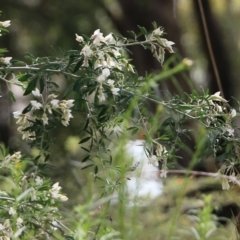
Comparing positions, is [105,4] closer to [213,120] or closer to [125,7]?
[125,7]

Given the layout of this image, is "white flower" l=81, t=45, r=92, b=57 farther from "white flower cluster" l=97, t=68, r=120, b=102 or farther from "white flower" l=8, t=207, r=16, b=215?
"white flower" l=8, t=207, r=16, b=215

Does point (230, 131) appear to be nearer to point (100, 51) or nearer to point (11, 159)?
point (100, 51)

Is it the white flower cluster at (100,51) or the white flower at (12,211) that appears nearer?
the white flower at (12,211)

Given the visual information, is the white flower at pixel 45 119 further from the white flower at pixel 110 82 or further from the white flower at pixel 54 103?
the white flower at pixel 110 82

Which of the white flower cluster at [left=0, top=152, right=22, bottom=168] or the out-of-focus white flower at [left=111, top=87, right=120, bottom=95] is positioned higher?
the out-of-focus white flower at [left=111, top=87, right=120, bottom=95]

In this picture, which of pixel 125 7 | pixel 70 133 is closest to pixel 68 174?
pixel 70 133

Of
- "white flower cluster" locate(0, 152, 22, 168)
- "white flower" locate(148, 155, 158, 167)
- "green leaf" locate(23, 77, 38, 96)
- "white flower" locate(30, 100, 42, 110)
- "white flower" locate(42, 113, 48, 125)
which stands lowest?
"white flower" locate(148, 155, 158, 167)

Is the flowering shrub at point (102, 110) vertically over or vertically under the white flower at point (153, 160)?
over

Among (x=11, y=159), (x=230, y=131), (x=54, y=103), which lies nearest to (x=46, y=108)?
(x=54, y=103)

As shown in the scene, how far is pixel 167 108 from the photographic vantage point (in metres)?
1.11

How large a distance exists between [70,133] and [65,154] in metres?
0.32

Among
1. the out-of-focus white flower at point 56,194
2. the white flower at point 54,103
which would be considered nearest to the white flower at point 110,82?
the white flower at point 54,103

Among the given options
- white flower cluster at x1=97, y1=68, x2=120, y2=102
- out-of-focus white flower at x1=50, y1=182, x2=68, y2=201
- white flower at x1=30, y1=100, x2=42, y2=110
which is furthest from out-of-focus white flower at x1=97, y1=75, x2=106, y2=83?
out-of-focus white flower at x1=50, y1=182, x2=68, y2=201

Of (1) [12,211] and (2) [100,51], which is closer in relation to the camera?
(1) [12,211]
